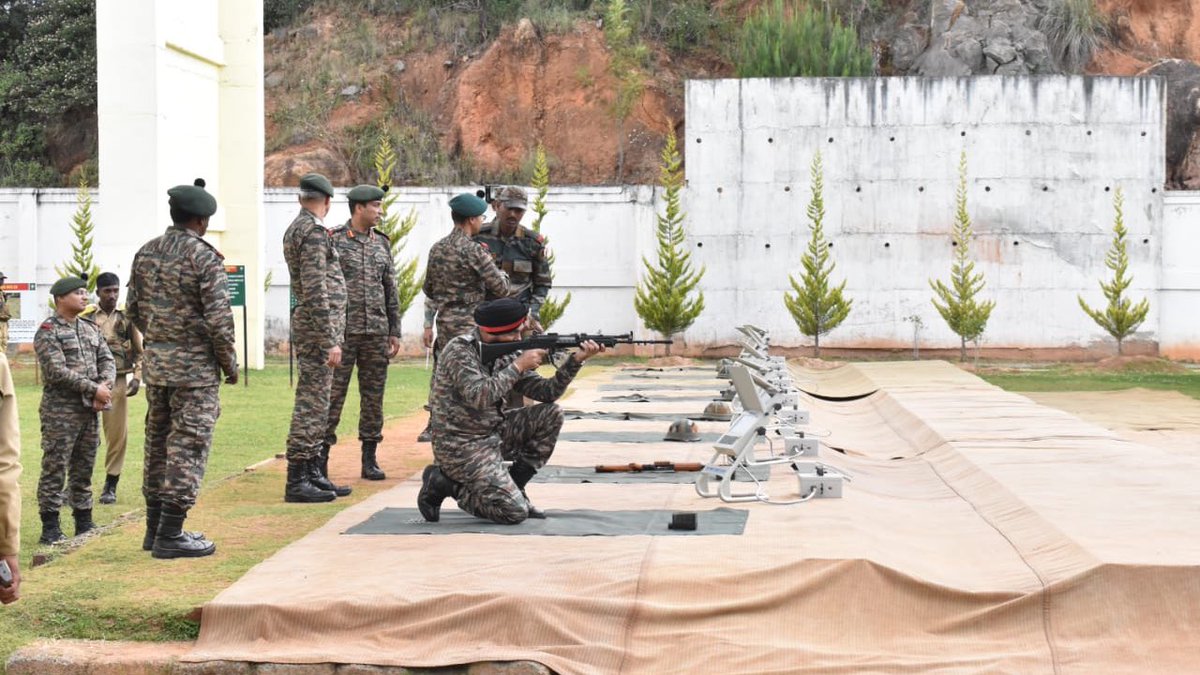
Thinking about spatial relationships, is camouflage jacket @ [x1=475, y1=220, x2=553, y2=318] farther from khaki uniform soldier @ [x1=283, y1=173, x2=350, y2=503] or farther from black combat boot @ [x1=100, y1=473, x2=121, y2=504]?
black combat boot @ [x1=100, y1=473, x2=121, y2=504]

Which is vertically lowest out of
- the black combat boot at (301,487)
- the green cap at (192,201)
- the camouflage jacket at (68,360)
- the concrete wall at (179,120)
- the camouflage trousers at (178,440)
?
the black combat boot at (301,487)

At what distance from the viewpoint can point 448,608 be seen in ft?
18.2

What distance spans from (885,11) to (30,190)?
19.8 m

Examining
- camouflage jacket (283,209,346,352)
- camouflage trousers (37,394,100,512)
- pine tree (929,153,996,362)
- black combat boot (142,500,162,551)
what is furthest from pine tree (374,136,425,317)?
black combat boot (142,500,162,551)

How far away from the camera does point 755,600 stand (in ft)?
18.4

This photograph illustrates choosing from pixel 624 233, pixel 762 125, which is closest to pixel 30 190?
pixel 624 233

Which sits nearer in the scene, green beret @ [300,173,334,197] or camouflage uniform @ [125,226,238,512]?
camouflage uniform @ [125,226,238,512]

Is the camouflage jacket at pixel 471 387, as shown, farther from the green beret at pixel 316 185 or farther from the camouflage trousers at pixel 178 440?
the green beret at pixel 316 185

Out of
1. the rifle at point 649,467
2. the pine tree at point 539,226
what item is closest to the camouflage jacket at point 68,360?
the rifle at point 649,467

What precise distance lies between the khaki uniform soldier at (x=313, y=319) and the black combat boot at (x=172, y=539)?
1.57 meters

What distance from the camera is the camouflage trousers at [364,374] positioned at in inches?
359

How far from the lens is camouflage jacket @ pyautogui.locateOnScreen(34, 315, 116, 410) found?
7.85 metres

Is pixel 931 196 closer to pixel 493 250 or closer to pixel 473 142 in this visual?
pixel 473 142

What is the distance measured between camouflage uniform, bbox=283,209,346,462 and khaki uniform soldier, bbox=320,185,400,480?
544 millimetres
